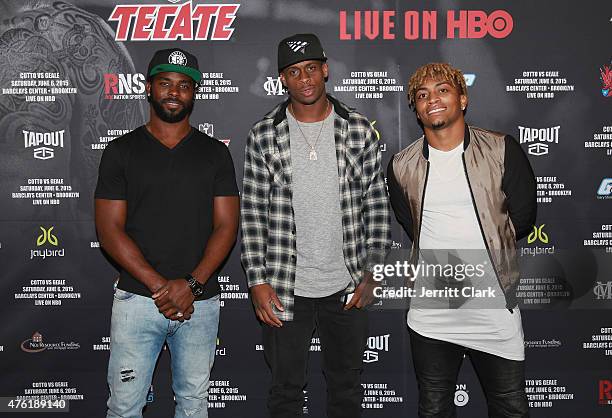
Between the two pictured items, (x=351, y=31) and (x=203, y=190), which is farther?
(x=351, y=31)

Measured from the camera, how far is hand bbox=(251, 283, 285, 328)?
8.70ft

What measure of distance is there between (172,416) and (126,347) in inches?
45.1

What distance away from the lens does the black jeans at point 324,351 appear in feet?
8.91

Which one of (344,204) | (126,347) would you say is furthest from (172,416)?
(344,204)

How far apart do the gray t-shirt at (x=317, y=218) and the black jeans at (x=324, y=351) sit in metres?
0.08

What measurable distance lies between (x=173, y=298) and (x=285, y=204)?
0.64 m

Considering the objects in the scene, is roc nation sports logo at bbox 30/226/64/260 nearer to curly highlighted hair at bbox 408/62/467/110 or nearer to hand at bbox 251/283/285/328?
hand at bbox 251/283/285/328

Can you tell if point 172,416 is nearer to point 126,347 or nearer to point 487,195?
point 126,347

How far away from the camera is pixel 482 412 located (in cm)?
348

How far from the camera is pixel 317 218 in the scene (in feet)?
8.78

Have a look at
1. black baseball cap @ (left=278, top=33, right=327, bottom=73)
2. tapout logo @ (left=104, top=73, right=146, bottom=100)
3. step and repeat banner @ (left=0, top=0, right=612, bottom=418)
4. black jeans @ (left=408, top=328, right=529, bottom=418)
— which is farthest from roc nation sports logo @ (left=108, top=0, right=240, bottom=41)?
black jeans @ (left=408, top=328, right=529, bottom=418)

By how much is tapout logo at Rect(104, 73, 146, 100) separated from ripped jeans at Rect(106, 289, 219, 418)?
50.8 inches

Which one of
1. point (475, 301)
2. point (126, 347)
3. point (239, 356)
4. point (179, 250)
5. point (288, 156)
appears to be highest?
point (288, 156)

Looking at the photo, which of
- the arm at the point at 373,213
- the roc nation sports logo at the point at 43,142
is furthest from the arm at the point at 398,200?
the roc nation sports logo at the point at 43,142
